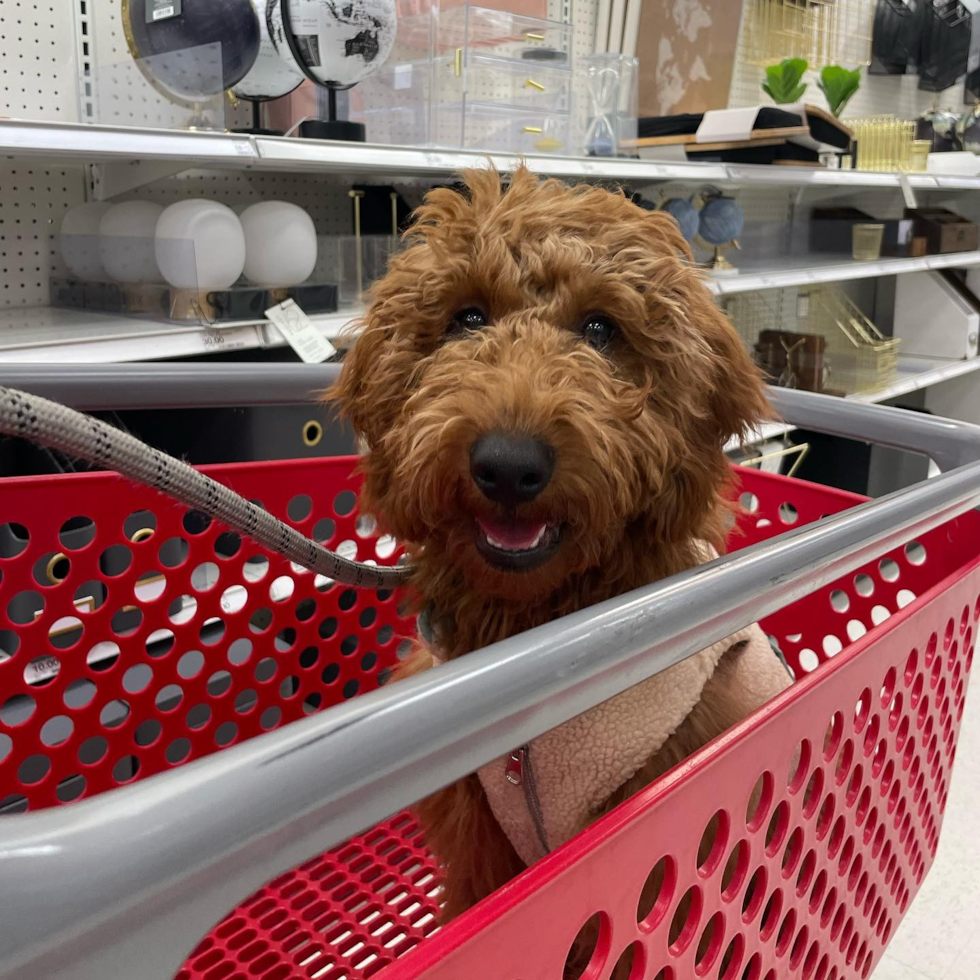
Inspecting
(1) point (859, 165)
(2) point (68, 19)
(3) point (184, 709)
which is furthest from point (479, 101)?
(1) point (859, 165)

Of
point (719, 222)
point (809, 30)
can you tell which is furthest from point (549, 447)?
point (809, 30)

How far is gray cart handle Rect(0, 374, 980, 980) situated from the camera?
11.2 inches

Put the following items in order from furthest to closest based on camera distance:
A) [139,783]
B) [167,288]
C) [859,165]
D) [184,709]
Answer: [859,165]
[167,288]
[184,709]
[139,783]

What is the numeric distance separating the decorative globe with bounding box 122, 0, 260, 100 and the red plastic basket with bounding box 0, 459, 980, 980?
2.69ft

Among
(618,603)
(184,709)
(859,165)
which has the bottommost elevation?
(184,709)

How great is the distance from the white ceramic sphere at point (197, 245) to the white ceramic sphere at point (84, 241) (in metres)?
0.17

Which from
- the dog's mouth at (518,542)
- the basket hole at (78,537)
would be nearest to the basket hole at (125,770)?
the basket hole at (78,537)

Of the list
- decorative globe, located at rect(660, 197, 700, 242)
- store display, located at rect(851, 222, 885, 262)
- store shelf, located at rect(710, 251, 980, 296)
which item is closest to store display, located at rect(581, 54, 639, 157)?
decorative globe, located at rect(660, 197, 700, 242)

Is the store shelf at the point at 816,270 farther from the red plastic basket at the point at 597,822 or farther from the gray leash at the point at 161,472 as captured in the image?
the gray leash at the point at 161,472

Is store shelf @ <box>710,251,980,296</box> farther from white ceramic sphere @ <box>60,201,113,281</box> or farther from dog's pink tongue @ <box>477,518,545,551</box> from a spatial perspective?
dog's pink tongue @ <box>477,518,545,551</box>

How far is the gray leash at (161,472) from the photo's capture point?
1.87ft

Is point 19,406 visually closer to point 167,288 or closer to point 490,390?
point 490,390

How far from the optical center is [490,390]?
0.73 m

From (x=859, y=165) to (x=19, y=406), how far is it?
3961 mm
